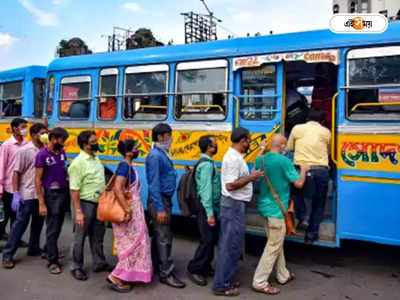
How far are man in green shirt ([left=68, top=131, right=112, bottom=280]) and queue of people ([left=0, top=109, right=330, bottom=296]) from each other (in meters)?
0.01

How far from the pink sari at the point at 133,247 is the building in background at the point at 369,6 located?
24.7 m

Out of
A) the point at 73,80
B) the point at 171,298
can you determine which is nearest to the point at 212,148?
the point at 171,298

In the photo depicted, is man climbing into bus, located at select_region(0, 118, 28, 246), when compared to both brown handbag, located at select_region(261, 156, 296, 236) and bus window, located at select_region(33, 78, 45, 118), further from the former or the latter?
bus window, located at select_region(33, 78, 45, 118)

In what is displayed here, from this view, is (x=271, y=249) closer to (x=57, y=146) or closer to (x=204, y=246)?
(x=204, y=246)

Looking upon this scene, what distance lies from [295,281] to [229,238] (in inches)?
44.6

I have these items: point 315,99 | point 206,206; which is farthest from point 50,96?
point 315,99

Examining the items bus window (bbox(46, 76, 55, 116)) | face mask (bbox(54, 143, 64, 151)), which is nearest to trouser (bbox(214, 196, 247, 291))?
face mask (bbox(54, 143, 64, 151))

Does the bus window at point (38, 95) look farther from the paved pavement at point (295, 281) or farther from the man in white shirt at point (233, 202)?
the man in white shirt at point (233, 202)

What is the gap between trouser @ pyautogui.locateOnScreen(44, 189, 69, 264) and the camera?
4.85 metres

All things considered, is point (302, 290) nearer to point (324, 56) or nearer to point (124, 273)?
point (124, 273)

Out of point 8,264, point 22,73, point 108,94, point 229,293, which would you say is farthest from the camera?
point 22,73

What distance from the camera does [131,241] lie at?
14.3ft

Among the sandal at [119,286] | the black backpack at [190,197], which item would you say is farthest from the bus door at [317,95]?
the sandal at [119,286]

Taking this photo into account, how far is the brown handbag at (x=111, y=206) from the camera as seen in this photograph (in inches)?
166
